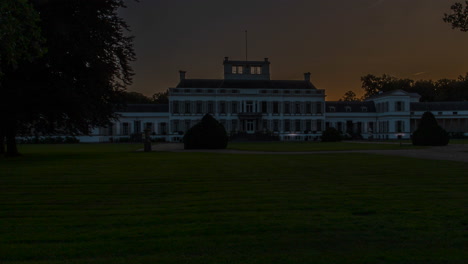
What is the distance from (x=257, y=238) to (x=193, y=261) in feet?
3.17

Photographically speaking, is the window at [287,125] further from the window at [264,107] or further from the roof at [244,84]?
the roof at [244,84]

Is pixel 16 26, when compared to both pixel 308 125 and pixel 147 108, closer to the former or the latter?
pixel 147 108

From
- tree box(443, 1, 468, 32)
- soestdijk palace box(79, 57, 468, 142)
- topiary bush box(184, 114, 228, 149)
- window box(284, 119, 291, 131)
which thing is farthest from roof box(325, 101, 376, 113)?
tree box(443, 1, 468, 32)

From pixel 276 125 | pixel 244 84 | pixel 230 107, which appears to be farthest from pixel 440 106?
pixel 230 107

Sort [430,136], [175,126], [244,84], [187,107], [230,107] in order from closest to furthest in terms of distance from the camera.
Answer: [430,136] < [187,107] < [230,107] < [175,126] < [244,84]

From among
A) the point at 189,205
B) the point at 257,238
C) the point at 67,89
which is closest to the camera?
the point at 257,238

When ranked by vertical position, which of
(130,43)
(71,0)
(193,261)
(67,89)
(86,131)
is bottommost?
(193,261)

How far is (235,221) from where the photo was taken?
5.16 meters

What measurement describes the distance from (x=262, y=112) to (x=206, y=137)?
32453mm

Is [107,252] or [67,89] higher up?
[67,89]

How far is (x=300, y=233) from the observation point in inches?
180

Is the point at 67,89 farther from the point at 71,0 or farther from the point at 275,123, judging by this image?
the point at 275,123

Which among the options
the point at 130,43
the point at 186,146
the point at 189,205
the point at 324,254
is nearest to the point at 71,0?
the point at 130,43

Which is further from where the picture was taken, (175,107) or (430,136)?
(175,107)
